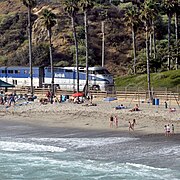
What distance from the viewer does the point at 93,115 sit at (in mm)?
44094

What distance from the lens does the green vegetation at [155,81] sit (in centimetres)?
5800

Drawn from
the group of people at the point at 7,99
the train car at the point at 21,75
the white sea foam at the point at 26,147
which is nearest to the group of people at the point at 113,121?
the white sea foam at the point at 26,147

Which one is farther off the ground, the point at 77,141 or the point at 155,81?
the point at 155,81

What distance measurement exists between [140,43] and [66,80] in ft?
107

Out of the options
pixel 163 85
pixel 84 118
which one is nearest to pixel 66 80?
pixel 163 85

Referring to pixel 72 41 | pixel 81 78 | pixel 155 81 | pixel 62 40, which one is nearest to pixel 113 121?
pixel 155 81

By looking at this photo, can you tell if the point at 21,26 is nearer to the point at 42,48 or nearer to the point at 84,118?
the point at 42,48

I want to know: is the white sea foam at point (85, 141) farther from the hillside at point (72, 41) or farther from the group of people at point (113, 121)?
the hillside at point (72, 41)

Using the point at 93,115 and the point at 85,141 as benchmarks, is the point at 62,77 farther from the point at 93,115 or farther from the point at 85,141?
the point at 85,141

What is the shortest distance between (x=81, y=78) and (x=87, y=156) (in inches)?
1406

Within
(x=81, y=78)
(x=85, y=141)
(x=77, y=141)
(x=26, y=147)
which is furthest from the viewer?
(x=81, y=78)

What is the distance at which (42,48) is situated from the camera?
9000 cm

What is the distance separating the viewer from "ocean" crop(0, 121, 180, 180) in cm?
2370

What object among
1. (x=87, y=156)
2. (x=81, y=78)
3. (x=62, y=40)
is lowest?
(x=87, y=156)
